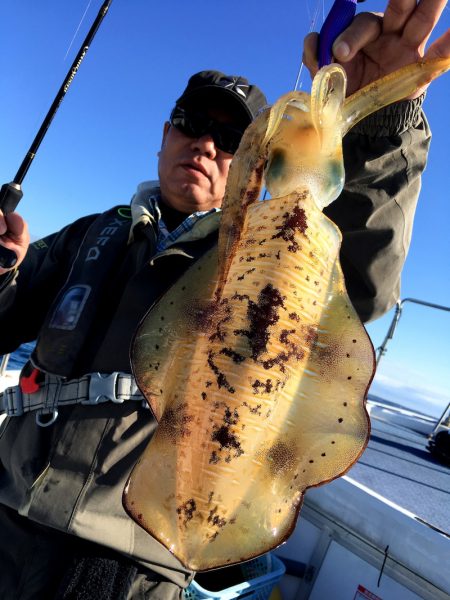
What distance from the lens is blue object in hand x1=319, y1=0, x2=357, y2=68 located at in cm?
159

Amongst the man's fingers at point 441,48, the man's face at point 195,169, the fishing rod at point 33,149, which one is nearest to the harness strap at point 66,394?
the fishing rod at point 33,149

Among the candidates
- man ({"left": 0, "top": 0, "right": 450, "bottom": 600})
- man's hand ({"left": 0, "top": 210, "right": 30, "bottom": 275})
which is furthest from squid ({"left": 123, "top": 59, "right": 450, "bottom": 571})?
man's hand ({"left": 0, "top": 210, "right": 30, "bottom": 275})

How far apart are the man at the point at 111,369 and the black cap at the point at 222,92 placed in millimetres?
889

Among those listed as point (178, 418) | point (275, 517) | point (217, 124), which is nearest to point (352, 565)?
point (275, 517)

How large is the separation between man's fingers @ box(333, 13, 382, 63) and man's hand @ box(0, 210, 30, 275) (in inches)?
64.8

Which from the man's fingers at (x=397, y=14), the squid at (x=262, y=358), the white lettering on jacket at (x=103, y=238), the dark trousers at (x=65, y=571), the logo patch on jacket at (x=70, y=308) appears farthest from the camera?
the white lettering on jacket at (x=103, y=238)

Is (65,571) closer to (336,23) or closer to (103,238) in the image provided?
(103,238)

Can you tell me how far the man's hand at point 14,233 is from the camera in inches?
85.6

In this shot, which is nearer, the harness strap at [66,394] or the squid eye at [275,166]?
the squid eye at [275,166]

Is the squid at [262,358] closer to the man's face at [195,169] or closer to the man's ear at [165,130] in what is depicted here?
the man's face at [195,169]

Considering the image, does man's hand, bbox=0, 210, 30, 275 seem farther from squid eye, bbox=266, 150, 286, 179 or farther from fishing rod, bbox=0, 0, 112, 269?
squid eye, bbox=266, 150, 286, 179

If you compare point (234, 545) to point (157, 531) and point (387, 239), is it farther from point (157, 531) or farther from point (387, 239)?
point (387, 239)

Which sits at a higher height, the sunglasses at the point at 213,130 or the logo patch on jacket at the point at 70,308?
the sunglasses at the point at 213,130

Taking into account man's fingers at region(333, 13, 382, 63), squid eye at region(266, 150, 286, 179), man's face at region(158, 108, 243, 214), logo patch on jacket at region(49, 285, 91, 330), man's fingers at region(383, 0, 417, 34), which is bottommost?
logo patch on jacket at region(49, 285, 91, 330)
